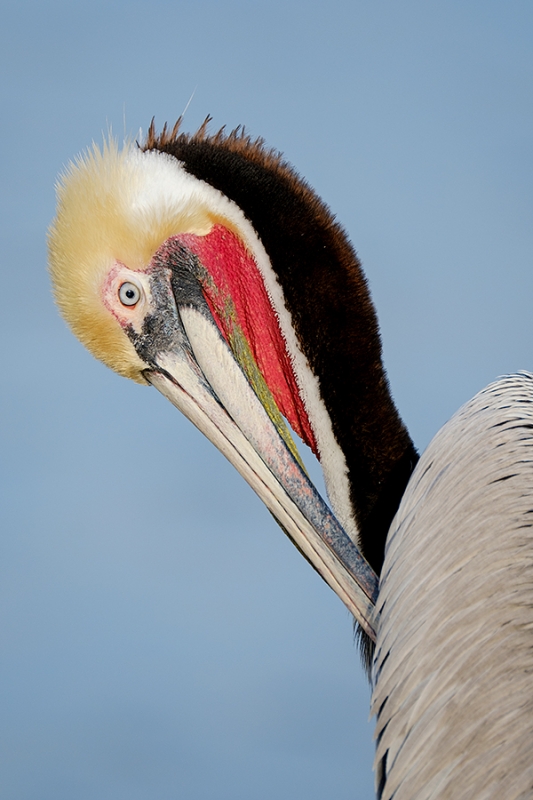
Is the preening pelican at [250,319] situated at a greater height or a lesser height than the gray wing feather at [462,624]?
greater

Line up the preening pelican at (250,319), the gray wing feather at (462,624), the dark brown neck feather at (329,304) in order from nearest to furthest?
the gray wing feather at (462,624) < the preening pelican at (250,319) < the dark brown neck feather at (329,304)

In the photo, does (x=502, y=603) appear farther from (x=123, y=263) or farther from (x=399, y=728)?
(x=123, y=263)

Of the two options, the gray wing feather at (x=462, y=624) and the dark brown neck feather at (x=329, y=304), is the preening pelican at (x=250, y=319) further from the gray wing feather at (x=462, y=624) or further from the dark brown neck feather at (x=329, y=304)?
the gray wing feather at (x=462, y=624)

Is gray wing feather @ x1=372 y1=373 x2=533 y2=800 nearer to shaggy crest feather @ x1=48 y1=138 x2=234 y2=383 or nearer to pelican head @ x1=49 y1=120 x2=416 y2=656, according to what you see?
pelican head @ x1=49 y1=120 x2=416 y2=656

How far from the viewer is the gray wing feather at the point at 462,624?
1.90 meters

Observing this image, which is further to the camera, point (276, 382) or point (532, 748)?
point (276, 382)

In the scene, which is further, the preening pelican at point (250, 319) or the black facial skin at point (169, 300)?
the black facial skin at point (169, 300)

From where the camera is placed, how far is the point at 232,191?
3234 millimetres

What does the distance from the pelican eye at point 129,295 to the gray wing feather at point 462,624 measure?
1242 millimetres

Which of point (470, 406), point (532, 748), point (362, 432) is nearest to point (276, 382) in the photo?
point (362, 432)

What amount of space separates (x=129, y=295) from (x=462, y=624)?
5.60 feet

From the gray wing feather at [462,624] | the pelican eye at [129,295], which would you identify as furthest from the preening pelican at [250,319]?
the gray wing feather at [462,624]

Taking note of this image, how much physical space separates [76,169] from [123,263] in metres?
0.36

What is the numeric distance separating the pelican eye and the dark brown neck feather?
43 centimetres
